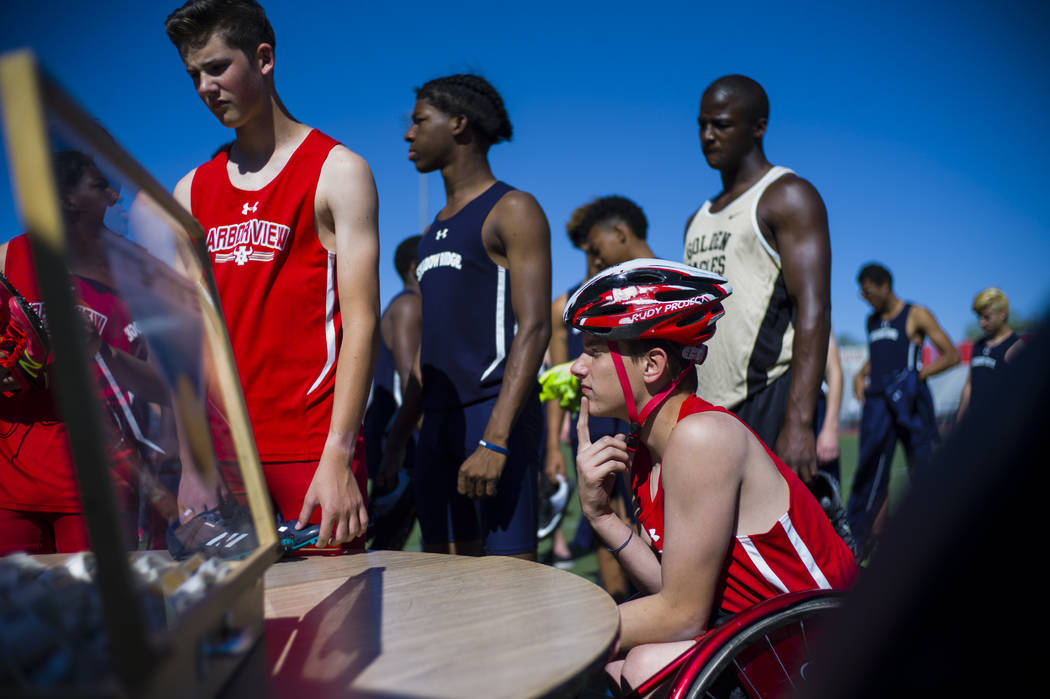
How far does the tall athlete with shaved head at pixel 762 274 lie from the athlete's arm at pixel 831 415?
0.37 meters

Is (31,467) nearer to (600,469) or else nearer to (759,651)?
(600,469)

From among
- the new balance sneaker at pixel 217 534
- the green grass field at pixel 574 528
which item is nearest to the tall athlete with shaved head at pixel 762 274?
the green grass field at pixel 574 528

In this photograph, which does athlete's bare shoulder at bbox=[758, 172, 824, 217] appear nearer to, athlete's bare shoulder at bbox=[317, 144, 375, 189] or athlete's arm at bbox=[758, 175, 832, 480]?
athlete's arm at bbox=[758, 175, 832, 480]

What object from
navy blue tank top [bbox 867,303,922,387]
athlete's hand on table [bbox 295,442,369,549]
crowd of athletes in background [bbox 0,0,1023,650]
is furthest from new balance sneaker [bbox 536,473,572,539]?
athlete's hand on table [bbox 295,442,369,549]

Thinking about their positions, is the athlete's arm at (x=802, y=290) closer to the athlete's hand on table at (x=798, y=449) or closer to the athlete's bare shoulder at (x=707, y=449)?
the athlete's hand on table at (x=798, y=449)

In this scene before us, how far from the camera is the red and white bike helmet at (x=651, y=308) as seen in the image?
221 centimetres

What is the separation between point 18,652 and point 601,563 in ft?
15.6

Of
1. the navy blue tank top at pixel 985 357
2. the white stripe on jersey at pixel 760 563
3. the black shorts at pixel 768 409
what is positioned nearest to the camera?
the white stripe on jersey at pixel 760 563

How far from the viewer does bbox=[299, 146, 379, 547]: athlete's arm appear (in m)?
1.80

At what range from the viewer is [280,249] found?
92.5 inches

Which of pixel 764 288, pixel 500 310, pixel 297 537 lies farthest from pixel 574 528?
pixel 297 537

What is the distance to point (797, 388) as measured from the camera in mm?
3125

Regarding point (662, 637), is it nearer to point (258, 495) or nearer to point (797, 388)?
point (258, 495)

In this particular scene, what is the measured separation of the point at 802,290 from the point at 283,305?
7.08 ft
